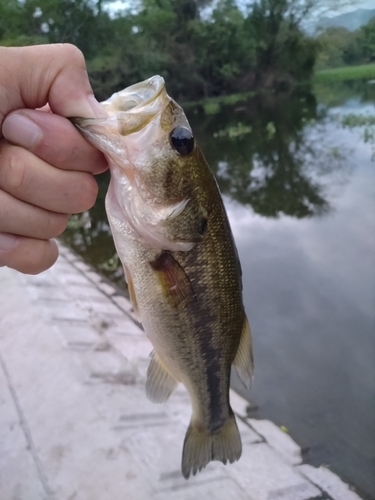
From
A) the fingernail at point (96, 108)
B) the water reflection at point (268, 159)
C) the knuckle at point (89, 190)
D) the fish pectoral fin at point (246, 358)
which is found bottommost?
the water reflection at point (268, 159)

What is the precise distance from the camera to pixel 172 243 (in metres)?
1.50

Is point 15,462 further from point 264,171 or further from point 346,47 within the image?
point 346,47

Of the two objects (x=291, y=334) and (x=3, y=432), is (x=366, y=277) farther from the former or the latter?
(x=3, y=432)

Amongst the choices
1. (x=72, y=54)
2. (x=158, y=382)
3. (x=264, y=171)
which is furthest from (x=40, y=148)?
(x=264, y=171)

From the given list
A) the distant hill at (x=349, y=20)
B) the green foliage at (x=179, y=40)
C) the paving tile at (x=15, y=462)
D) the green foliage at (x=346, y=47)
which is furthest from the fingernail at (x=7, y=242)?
the green foliage at (x=346, y=47)

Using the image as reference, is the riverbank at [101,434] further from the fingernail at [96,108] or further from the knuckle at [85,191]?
the fingernail at [96,108]

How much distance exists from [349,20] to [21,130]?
56.4 m

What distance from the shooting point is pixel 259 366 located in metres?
4.37

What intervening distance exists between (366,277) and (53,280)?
4.25 metres

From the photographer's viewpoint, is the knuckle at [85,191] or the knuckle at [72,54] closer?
the knuckle at [72,54]

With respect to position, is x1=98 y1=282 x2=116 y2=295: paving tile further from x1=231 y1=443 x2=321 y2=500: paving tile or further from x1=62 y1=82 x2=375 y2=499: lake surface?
x1=231 y1=443 x2=321 y2=500: paving tile

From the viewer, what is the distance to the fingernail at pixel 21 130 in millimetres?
1214

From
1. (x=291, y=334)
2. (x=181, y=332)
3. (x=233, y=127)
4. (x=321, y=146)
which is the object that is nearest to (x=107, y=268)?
(x=291, y=334)

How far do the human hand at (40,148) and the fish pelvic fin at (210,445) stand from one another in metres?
1.15
